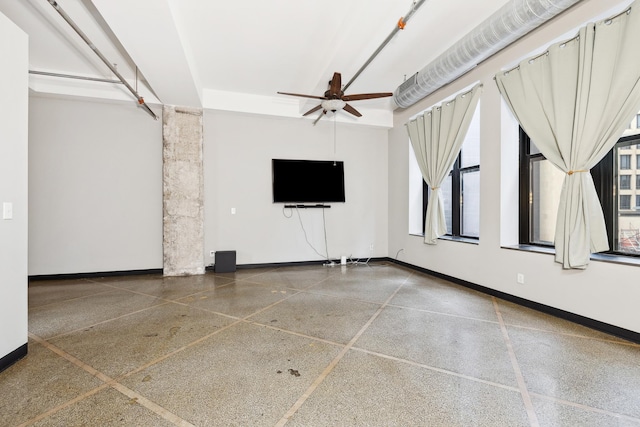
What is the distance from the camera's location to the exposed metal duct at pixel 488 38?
109 inches

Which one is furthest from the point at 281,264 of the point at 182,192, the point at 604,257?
the point at 604,257

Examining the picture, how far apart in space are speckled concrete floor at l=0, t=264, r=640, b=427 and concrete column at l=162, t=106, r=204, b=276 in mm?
1493

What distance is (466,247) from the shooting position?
4398 millimetres

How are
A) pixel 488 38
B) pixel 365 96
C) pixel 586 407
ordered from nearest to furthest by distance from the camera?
pixel 586 407
pixel 488 38
pixel 365 96

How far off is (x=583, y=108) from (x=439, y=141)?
2.07m

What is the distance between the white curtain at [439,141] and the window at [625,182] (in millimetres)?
1851

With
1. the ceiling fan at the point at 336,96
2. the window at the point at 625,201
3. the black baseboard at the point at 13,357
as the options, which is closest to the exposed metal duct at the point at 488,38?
the ceiling fan at the point at 336,96

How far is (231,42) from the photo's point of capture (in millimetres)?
3824

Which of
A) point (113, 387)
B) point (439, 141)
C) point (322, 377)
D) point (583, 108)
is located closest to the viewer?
point (113, 387)

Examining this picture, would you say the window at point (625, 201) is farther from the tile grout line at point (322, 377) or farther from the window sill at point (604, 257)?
the tile grout line at point (322, 377)

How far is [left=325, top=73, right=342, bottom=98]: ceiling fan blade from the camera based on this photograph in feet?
12.4

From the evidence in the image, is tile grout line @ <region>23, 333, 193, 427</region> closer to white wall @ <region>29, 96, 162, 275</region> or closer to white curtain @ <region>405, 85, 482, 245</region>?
white wall @ <region>29, 96, 162, 275</region>

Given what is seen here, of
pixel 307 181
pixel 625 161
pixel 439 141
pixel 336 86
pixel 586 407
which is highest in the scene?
pixel 336 86

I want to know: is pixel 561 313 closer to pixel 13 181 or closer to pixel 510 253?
pixel 510 253
